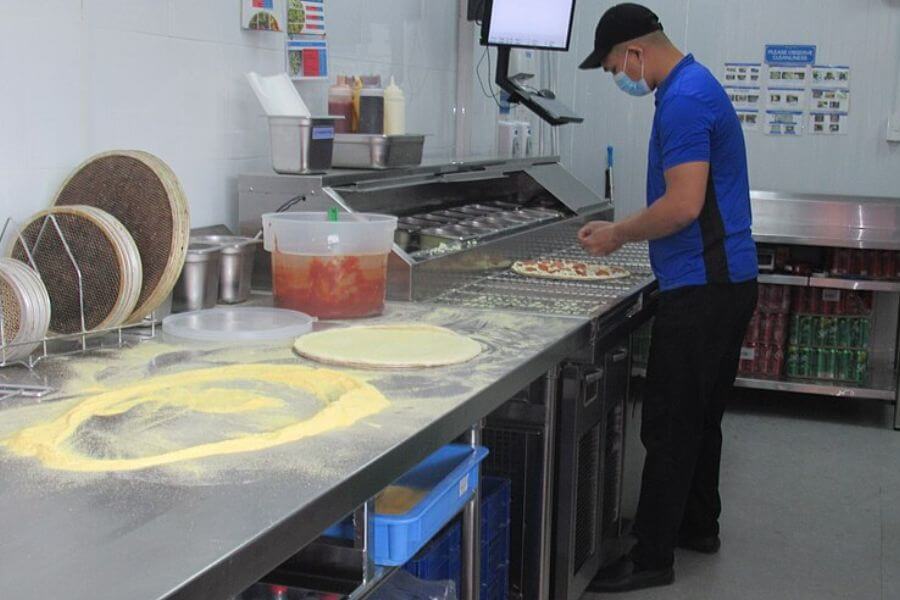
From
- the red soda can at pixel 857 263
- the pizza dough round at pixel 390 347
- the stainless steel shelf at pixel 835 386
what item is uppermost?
the pizza dough round at pixel 390 347

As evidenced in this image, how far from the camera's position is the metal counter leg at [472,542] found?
2.09 meters

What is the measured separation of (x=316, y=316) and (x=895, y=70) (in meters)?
4.05

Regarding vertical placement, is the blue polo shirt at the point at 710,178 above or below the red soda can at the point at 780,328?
above

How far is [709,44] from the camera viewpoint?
5711 millimetres

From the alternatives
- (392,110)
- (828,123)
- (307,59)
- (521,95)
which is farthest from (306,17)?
(828,123)

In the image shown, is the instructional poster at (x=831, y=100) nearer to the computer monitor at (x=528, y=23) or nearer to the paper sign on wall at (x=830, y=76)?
the paper sign on wall at (x=830, y=76)

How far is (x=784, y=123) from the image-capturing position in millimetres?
5660

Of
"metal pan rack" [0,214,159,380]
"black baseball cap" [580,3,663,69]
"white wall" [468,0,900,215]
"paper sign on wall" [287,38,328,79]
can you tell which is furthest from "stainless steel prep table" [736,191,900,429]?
"metal pan rack" [0,214,159,380]

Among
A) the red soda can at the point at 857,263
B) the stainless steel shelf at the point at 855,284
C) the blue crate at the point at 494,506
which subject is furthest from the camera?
the red soda can at the point at 857,263

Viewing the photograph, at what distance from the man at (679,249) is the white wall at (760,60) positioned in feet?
8.88

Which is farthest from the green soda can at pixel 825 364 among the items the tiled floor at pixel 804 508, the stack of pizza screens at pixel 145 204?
the stack of pizza screens at pixel 145 204

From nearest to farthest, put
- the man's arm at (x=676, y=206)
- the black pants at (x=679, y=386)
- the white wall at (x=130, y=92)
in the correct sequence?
the white wall at (x=130, y=92) < the man's arm at (x=676, y=206) < the black pants at (x=679, y=386)

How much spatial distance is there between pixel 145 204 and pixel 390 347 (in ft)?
2.06

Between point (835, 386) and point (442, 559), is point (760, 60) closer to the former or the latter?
point (835, 386)
